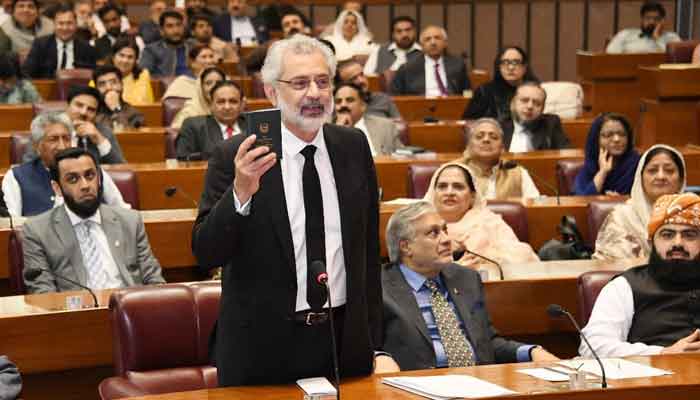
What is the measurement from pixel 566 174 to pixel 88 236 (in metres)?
2.37

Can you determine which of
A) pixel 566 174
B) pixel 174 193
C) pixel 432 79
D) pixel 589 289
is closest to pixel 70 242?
pixel 174 193

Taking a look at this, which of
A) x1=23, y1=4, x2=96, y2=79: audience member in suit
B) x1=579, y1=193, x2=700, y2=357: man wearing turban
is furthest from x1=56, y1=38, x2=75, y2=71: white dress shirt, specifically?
x1=579, y1=193, x2=700, y2=357: man wearing turban

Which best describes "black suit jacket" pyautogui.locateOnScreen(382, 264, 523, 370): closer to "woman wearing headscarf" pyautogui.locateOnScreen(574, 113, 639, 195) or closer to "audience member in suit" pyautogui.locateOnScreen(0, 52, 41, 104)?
"woman wearing headscarf" pyautogui.locateOnScreen(574, 113, 639, 195)

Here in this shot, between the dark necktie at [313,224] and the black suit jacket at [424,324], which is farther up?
the dark necktie at [313,224]

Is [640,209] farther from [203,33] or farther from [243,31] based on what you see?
[243,31]

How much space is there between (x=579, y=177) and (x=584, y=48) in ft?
18.4

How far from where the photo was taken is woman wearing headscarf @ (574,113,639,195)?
524cm

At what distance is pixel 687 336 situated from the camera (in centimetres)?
311

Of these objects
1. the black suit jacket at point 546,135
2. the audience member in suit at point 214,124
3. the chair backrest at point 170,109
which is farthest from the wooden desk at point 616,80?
the audience member in suit at point 214,124

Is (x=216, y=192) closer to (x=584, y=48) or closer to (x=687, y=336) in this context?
(x=687, y=336)

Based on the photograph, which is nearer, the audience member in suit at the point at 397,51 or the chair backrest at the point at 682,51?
the chair backrest at the point at 682,51

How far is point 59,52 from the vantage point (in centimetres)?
792

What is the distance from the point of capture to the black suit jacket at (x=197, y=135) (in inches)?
224

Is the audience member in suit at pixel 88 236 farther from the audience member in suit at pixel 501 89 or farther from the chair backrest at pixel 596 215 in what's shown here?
the audience member in suit at pixel 501 89
